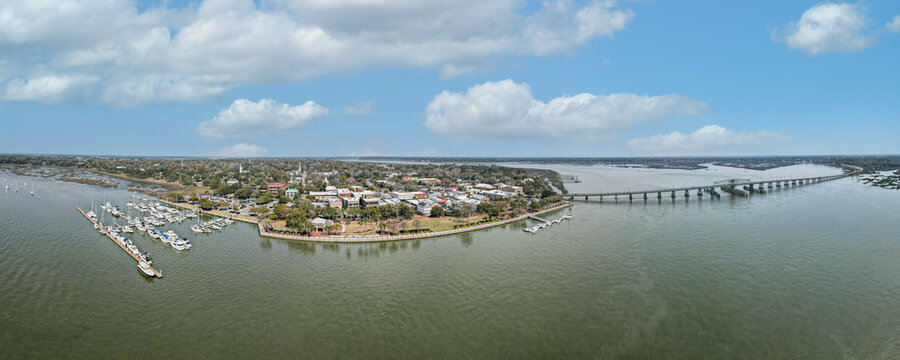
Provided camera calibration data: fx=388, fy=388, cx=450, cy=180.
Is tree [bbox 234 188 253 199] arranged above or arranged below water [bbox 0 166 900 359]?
above

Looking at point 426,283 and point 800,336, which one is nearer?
point 800,336

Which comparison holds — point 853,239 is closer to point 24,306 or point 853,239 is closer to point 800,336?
point 800,336

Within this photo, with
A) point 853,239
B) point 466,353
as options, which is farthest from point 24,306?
point 853,239

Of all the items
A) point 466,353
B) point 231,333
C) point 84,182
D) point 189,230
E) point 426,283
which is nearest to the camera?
point 466,353

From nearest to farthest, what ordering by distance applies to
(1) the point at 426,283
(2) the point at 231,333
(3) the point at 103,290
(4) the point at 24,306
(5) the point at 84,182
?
1. (2) the point at 231,333
2. (4) the point at 24,306
3. (3) the point at 103,290
4. (1) the point at 426,283
5. (5) the point at 84,182

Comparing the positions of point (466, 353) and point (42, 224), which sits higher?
point (42, 224)

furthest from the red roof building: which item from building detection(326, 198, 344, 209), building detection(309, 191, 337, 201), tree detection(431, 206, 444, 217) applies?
tree detection(431, 206, 444, 217)

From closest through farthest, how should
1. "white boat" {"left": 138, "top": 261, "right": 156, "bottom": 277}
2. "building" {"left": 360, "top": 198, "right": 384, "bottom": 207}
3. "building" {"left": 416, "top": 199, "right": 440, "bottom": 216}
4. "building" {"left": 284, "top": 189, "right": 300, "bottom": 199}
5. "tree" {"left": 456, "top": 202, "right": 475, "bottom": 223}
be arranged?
1. "white boat" {"left": 138, "top": 261, "right": 156, "bottom": 277}
2. "tree" {"left": 456, "top": 202, "right": 475, "bottom": 223}
3. "building" {"left": 416, "top": 199, "right": 440, "bottom": 216}
4. "building" {"left": 360, "top": 198, "right": 384, "bottom": 207}
5. "building" {"left": 284, "top": 189, "right": 300, "bottom": 199}

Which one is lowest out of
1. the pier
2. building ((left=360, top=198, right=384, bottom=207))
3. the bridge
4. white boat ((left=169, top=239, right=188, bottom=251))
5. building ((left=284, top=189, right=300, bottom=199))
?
the pier

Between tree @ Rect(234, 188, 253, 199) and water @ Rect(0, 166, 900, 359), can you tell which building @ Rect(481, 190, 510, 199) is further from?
tree @ Rect(234, 188, 253, 199)
